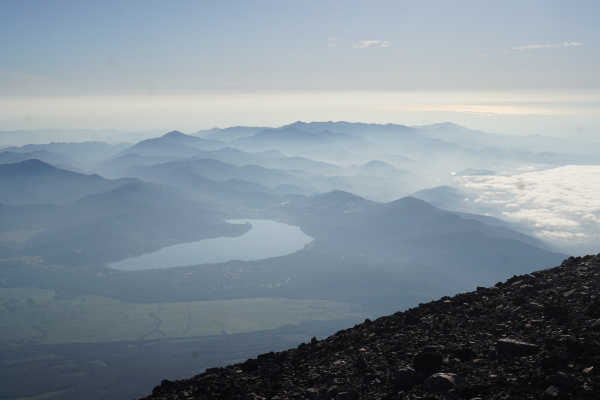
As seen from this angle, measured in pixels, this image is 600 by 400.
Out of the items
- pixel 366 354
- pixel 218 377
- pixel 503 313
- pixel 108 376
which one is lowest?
pixel 108 376

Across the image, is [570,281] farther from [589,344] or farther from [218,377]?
[218,377]

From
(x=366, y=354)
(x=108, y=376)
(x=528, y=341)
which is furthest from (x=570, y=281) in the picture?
(x=108, y=376)

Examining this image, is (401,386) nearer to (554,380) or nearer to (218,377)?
(554,380)

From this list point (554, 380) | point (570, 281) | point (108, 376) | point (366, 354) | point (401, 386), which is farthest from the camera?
point (108, 376)

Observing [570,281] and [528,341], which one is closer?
[528,341]

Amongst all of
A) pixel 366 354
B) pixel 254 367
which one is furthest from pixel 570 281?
pixel 254 367

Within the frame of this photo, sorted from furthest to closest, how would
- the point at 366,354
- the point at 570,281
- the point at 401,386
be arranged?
the point at 570,281, the point at 366,354, the point at 401,386

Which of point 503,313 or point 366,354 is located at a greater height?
point 503,313
